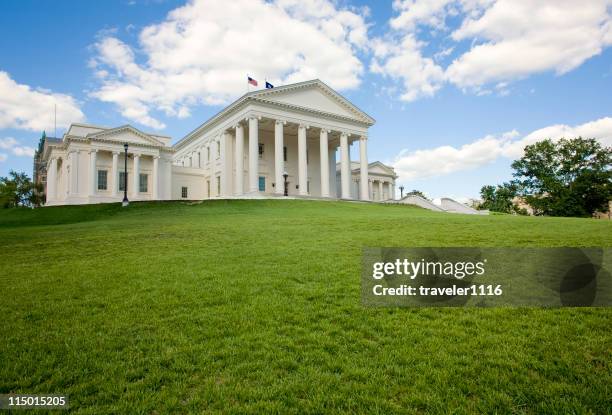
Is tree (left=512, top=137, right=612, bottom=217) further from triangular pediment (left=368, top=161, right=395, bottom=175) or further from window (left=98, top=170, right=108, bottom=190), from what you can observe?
window (left=98, top=170, right=108, bottom=190)

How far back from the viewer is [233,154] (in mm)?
A: 53781

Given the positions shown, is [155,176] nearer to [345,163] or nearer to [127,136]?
[127,136]

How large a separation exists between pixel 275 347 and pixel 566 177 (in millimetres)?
68314

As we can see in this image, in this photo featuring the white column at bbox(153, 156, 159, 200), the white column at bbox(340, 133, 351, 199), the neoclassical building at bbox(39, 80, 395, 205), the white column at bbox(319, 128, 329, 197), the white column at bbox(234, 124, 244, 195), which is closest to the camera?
the neoclassical building at bbox(39, 80, 395, 205)

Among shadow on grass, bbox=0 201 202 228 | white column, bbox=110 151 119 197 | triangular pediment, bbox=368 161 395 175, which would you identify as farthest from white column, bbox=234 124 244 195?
triangular pediment, bbox=368 161 395 175

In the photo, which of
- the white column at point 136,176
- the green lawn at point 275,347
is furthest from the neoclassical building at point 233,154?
the green lawn at point 275,347

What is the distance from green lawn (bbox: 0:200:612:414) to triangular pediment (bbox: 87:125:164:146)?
42813 millimetres

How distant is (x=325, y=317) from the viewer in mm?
6113

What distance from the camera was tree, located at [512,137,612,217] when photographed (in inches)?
2195

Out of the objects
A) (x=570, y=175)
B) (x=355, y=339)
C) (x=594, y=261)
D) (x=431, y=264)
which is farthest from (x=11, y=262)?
(x=570, y=175)

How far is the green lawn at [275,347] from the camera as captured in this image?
3871 mm

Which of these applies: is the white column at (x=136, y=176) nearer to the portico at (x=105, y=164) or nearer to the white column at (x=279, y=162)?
the portico at (x=105, y=164)

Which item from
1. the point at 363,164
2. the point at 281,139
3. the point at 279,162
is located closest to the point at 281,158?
the point at 279,162

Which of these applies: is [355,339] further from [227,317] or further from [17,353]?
[17,353]
